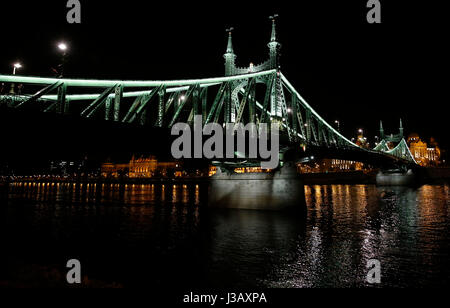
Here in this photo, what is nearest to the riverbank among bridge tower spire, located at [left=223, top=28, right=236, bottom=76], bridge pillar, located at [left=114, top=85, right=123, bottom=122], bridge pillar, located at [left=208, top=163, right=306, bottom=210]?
bridge tower spire, located at [left=223, top=28, right=236, bottom=76]

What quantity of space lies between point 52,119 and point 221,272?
10.0 metres

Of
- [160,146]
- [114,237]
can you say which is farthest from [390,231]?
[114,237]

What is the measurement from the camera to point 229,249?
1612 cm

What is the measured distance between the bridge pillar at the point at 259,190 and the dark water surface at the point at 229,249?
1.81m

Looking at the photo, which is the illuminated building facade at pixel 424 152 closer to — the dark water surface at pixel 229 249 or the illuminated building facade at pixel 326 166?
the illuminated building facade at pixel 326 166

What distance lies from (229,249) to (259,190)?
15269 mm

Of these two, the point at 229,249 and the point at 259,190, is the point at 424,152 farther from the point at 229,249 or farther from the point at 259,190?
the point at 229,249

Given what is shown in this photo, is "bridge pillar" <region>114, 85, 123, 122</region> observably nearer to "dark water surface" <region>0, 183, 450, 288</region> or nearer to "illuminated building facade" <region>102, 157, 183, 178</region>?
"dark water surface" <region>0, 183, 450, 288</region>

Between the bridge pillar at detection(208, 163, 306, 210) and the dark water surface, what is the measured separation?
1.81m
